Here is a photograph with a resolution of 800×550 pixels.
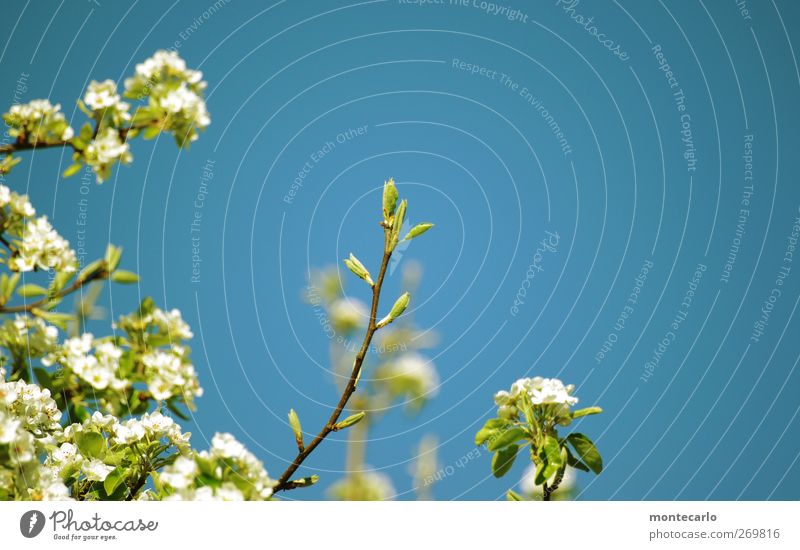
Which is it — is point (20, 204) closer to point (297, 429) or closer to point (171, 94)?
point (171, 94)

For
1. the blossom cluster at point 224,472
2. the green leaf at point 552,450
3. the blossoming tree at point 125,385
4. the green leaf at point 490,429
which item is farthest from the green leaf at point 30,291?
the green leaf at point 552,450

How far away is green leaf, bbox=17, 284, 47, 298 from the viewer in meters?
2.46

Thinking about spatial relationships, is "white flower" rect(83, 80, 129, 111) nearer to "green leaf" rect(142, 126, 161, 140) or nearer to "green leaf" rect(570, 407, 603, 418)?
"green leaf" rect(142, 126, 161, 140)

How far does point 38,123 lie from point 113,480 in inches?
47.5

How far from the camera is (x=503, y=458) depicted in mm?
2229

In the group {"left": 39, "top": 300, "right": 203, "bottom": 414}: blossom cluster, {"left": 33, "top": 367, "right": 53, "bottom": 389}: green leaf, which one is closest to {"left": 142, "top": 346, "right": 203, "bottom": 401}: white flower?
{"left": 39, "top": 300, "right": 203, "bottom": 414}: blossom cluster

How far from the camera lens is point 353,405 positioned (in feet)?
9.29

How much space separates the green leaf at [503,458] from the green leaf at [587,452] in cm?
18

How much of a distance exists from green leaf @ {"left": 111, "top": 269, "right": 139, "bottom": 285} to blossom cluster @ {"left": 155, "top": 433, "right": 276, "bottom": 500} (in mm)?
1125

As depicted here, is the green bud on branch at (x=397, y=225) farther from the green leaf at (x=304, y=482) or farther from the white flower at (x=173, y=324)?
the white flower at (x=173, y=324)
